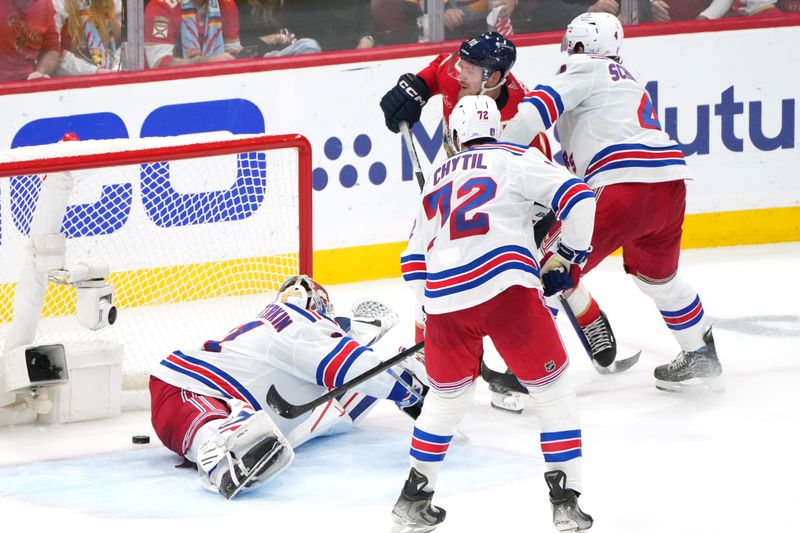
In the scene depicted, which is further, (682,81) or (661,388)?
(682,81)

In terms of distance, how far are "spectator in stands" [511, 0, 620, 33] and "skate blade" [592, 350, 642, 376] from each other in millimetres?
2090

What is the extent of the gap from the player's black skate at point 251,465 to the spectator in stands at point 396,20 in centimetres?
310

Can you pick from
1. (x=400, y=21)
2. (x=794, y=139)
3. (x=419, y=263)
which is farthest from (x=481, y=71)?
(x=794, y=139)

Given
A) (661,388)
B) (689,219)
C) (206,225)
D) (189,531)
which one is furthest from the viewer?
(689,219)

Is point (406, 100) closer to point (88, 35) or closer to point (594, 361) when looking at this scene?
point (594, 361)

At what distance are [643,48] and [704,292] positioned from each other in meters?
1.29

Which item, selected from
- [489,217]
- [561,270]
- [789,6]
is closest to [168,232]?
[561,270]

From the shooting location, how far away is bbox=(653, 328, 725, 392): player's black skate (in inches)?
193

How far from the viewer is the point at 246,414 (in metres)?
3.89

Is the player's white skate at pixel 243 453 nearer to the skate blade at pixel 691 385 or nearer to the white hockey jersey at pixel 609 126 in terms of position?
the white hockey jersey at pixel 609 126

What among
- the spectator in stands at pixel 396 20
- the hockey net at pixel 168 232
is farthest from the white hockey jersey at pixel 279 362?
the spectator in stands at pixel 396 20

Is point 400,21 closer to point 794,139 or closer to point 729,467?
point 794,139

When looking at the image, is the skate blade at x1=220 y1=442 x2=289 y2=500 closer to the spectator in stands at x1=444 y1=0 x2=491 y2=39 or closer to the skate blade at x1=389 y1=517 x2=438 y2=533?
the skate blade at x1=389 y1=517 x2=438 y2=533

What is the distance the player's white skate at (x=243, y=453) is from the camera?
3.79 m
